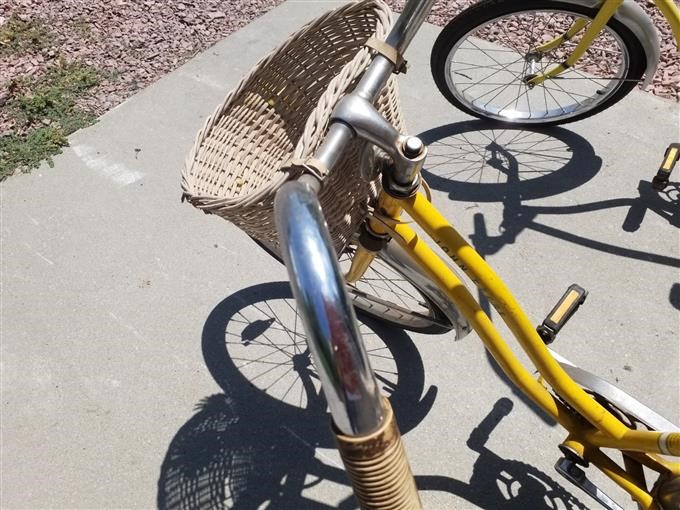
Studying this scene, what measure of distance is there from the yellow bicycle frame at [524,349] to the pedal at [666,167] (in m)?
1.27

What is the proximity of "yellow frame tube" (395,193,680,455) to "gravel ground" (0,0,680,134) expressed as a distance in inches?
80.2

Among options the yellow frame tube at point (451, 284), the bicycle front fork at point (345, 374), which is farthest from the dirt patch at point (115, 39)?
the bicycle front fork at point (345, 374)

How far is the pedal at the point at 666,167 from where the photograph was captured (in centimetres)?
231

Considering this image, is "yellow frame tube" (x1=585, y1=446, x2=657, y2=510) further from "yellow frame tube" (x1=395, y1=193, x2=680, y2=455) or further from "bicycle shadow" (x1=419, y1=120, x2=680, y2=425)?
"bicycle shadow" (x1=419, y1=120, x2=680, y2=425)

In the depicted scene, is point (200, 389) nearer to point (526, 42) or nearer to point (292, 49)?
point (292, 49)

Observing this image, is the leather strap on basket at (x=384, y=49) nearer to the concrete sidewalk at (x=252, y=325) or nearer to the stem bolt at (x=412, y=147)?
the stem bolt at (x=412, y=147)

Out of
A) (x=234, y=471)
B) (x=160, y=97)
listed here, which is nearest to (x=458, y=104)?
(x=160, y=97)

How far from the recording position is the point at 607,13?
6.90 ft

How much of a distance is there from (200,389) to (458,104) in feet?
5.54

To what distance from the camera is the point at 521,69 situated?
2918 mm

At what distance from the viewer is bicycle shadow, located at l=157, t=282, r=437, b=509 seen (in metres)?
1.81

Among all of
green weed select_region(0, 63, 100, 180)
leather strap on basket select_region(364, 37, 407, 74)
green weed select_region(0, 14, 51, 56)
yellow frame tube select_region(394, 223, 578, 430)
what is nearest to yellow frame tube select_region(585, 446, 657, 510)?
yellow frame tube select_region(394, 223, 578, 430)

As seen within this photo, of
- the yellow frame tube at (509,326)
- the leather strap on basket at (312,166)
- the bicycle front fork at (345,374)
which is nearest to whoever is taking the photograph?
the bicycle front fork at (345,374)

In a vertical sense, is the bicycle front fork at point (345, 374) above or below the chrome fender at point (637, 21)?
below
